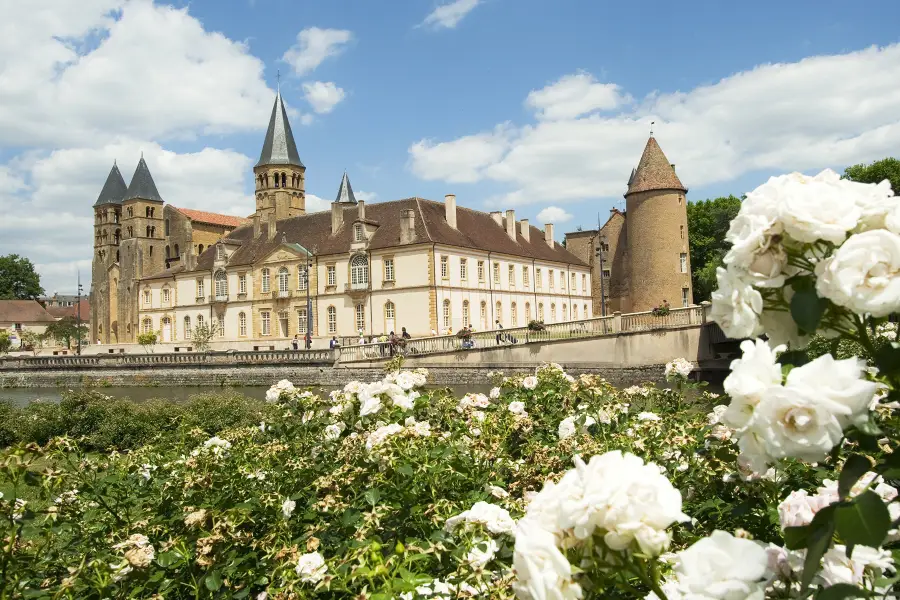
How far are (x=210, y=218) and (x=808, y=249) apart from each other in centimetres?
7988

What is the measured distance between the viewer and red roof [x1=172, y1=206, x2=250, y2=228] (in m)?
75.1

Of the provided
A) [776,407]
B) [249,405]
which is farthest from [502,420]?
[249,405]

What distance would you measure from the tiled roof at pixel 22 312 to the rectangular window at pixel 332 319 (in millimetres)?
66909

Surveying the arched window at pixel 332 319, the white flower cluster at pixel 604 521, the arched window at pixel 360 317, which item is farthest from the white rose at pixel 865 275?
the arched window at pixel 332 319

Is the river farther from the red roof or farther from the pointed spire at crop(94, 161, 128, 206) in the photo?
the pointed spire at crop(94, 161, 128, 206)

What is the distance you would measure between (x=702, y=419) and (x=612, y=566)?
3.84m

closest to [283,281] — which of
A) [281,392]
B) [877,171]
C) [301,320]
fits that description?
[301,320]

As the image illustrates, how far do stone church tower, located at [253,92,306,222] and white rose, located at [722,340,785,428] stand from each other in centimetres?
7352

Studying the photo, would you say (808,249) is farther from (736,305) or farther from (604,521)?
(604,521)

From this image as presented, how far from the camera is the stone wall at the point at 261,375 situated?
32.6 metres

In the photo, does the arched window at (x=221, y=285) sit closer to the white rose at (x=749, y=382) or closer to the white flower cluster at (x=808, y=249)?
the white flower cluster at (x=808, y=249)

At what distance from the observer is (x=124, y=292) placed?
72.2 metres

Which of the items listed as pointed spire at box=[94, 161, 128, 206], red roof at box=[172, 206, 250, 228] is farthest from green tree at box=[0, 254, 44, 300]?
red roof at box=[172, 206, 250, 228]

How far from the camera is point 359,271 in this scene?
5144 centimetres
